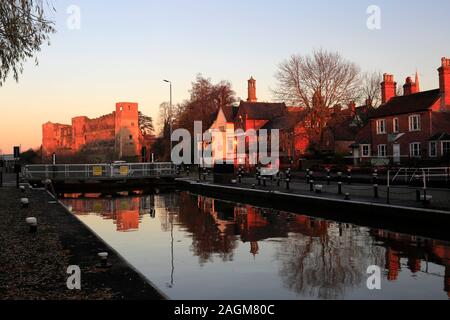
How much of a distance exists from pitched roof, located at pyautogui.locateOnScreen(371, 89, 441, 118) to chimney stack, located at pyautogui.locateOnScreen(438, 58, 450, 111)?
0.52 meters

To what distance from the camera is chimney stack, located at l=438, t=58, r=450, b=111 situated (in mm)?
42750

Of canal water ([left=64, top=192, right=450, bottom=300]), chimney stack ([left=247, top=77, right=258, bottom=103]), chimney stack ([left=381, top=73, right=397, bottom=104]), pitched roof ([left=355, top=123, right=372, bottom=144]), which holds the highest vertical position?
→ chimney stack ([left=247, top=77, right=258, bottom=103])

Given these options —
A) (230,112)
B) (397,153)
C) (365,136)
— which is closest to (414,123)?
(397,153)

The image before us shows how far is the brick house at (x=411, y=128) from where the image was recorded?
4194 cm

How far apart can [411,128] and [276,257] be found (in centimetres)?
3557

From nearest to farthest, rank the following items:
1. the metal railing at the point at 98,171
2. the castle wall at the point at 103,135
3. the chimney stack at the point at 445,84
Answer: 1. the chimney stack at the point at 445,84
2. the metal railing at the point at 98,171
3. the castle wall at the point at 103,135

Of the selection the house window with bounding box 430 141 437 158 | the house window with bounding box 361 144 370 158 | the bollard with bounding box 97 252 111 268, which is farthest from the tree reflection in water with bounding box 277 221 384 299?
the house window with bounding box 361 144 370 158

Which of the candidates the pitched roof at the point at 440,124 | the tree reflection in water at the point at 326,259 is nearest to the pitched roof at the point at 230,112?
the pitched roof at the point at 440,124

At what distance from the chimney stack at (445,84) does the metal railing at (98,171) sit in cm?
2724

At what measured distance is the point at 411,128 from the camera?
44656 millimetres

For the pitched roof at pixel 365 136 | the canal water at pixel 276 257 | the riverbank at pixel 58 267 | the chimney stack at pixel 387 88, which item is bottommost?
the canal water at pixel 276 257

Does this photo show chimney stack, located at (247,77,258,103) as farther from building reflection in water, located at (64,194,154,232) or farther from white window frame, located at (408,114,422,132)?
building reflection in water, located at (64,194,154,232)

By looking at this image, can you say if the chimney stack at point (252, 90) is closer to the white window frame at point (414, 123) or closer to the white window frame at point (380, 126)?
the white window frame at point (380, 126)
